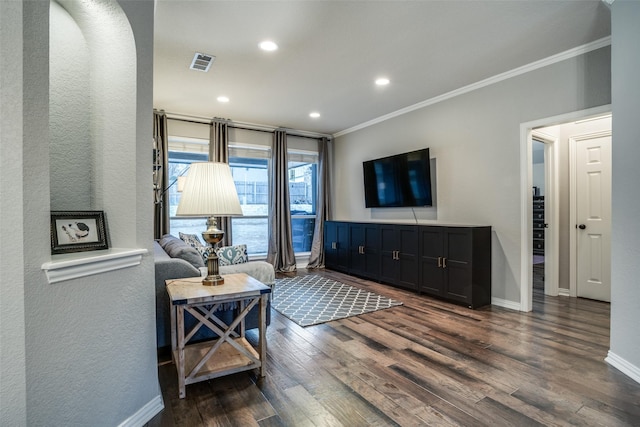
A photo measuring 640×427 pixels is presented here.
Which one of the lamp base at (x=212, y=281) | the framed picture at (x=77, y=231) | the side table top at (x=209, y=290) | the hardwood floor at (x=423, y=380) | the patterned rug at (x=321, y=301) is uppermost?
the framed picture at (x=77, y=231)

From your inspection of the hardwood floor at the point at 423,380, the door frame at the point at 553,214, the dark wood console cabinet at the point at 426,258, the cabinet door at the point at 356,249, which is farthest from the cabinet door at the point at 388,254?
the door frame at the point at 553,214

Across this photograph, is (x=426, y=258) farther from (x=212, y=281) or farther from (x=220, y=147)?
→ (x=220, y=147)

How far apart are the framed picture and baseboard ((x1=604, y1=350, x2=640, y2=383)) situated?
3.21 meters

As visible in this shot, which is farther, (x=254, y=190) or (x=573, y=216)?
(x=254, y=190)

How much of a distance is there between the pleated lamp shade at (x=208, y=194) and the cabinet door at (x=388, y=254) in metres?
2.93

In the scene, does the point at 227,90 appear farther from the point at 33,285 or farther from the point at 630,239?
the point at 630,239

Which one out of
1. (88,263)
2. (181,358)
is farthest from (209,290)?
(88,263)

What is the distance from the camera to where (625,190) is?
2227 mm

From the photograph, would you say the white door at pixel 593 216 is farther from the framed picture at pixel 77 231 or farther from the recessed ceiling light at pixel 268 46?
the framed picture at pixel 77 231

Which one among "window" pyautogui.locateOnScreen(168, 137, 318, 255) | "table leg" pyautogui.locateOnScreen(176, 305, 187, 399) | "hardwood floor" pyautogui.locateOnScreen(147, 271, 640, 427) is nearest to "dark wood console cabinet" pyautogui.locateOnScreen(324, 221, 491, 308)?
"hardwood floor" pyautogui.locateOnScreen(147, 271, 640, 427)

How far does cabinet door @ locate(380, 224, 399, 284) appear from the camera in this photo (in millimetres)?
4625

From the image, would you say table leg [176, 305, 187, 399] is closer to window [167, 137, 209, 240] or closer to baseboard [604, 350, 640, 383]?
baseboard [604, 350, 640, 383]

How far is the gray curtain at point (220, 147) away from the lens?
533 centimetres

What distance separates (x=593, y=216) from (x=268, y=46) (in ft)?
13.9
